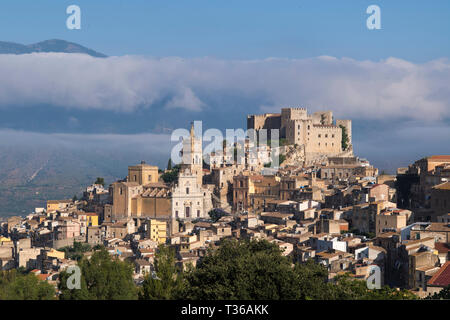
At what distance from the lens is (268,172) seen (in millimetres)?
65188

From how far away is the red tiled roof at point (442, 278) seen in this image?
31.3 meters

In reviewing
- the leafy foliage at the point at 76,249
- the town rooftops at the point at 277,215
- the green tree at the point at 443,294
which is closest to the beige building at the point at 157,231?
the leafy foliage at the point at 76,249

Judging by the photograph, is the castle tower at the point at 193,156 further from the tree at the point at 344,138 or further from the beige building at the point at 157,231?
the tree at the point at 344,138

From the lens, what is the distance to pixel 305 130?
74.2 m

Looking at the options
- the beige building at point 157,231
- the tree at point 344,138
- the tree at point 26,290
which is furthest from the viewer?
the tree at point 344,138

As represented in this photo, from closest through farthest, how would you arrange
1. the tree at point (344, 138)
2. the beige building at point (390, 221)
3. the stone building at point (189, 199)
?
the beige building at point (390, 221), the stone building at point (189, 199), the tree at point (344, 138)

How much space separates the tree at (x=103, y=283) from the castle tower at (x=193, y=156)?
109ft

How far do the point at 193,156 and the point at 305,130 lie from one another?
49.1ft

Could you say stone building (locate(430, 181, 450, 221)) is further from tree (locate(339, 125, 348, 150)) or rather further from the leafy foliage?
tree (locate(339, 125, 348, 150))

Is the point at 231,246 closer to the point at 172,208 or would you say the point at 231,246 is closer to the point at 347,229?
the point at 347,229

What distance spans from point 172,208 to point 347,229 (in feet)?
60.2

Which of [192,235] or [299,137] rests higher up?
[299,137]

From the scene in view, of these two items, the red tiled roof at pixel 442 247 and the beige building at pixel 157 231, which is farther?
the beige building at pixel 157 231
